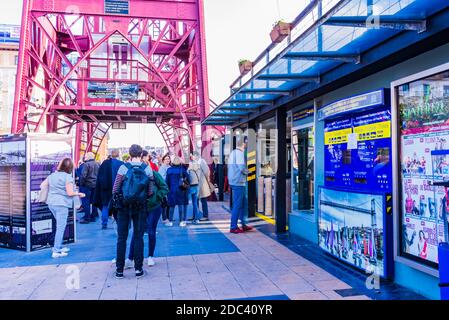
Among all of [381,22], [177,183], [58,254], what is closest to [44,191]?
[58,254]

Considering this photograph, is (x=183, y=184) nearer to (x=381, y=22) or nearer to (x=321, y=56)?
(x=321, y=56)

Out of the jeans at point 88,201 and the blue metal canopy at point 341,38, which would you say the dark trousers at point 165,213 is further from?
the blue metal canopy at point 341,38

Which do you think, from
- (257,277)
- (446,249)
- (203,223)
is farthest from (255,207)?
(446,249)

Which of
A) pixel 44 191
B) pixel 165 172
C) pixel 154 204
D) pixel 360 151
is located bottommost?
pixel 154 204

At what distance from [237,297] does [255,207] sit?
6.59 metres

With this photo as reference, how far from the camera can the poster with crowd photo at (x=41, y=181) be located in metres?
6.68

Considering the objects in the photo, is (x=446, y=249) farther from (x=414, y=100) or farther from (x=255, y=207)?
(x=255, y=207)

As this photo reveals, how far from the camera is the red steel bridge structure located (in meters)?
15.2

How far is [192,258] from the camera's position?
6094 mm

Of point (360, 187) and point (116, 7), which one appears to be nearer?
point (360, 187)

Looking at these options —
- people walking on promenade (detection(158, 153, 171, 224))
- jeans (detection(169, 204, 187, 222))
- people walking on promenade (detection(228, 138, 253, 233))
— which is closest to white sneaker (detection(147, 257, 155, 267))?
people walking on promenade (detection(228, 138, 253, 233))

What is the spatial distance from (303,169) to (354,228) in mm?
2920

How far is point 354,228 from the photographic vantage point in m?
5.07
